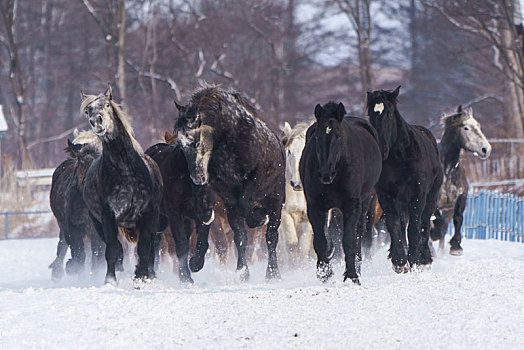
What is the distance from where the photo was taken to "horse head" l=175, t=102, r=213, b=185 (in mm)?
9070

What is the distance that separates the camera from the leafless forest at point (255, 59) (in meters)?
29.0

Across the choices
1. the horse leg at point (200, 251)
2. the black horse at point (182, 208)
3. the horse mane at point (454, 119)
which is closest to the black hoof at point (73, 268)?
the black horse at point (182, 208)

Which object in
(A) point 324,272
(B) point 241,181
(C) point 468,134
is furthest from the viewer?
(C) point 468,134

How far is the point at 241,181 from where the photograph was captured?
9648 millimetres

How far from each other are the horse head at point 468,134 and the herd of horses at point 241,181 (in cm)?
241

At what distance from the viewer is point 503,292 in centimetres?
797

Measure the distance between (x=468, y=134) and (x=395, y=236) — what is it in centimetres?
414

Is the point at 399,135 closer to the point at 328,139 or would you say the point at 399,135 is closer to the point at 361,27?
the point at 328,139

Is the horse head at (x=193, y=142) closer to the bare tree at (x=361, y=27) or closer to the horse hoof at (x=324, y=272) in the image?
the horse hoof at (x=324, y=272)

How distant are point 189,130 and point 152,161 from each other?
77 centimetres

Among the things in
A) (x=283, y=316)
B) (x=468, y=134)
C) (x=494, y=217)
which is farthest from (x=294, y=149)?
(x=494, y=217)

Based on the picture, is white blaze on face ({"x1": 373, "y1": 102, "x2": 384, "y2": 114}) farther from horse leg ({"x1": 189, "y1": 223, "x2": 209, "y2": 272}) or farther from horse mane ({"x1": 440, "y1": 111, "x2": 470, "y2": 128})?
horse mane ({"x1": 440, "y1": 111, "x2": 470, "y2": 128})

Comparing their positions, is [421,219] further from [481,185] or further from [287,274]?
[481,185]

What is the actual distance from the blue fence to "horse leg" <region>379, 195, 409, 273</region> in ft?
28.1
